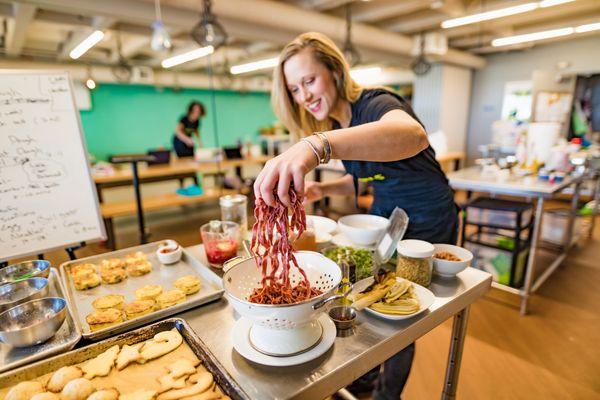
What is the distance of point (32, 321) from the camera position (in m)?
0.91

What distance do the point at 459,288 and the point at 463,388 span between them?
1.20 meters

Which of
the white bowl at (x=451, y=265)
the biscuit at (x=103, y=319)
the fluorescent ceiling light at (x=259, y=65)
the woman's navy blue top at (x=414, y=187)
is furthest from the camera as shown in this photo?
the fluorescent ceiling light at (x=259, y=65)

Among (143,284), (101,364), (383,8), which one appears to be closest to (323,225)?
(143,284)

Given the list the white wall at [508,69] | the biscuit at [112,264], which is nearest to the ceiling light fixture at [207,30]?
the biscuit at [112,264]

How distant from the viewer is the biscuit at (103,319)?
35.8 inches

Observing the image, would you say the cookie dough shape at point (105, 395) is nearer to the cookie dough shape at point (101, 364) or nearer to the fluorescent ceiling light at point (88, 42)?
the cookie dough shape at point (101, 364)

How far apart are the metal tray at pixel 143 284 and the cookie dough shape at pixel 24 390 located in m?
0.15

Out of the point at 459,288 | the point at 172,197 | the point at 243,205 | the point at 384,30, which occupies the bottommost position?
the point at 172,197

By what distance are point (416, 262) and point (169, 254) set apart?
0.95 meters

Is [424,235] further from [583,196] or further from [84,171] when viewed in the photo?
[583,196]

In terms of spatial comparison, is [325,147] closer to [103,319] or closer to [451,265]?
[451,265]

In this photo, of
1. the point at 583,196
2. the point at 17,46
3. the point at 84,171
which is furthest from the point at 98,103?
the point at 583,196

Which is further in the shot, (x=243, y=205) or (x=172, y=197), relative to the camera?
(x=172, y=197)

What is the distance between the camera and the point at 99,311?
0.98 meters
